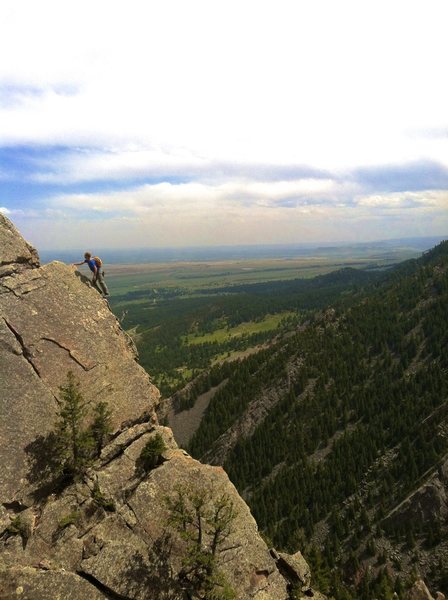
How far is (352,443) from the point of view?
12162 cm

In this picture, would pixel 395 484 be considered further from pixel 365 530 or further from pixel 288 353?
pixel 288 353

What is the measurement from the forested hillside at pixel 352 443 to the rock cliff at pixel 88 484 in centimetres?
2618

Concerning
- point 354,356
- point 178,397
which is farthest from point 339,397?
point 178,397

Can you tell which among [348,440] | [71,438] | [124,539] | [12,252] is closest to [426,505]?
[348,440]

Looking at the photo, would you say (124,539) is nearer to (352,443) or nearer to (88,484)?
(88,484)

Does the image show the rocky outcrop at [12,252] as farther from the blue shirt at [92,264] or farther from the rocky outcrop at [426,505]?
the rocky outcrop at [426,505]

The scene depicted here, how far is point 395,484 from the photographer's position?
101500 mm

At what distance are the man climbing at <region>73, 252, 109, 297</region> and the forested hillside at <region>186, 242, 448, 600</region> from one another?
139 feet

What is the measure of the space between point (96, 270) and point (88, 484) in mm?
20773

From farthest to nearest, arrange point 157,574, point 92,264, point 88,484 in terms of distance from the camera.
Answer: point 92,264, point 88,484, point 157,574

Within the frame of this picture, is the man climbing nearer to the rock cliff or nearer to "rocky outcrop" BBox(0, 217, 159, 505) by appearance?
"rocky outcrop" BBox(0, 217, 159, 505)

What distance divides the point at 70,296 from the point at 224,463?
12008cm

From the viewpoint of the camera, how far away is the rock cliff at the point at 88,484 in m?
24.1

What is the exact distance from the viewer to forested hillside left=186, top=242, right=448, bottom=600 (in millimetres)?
84500
